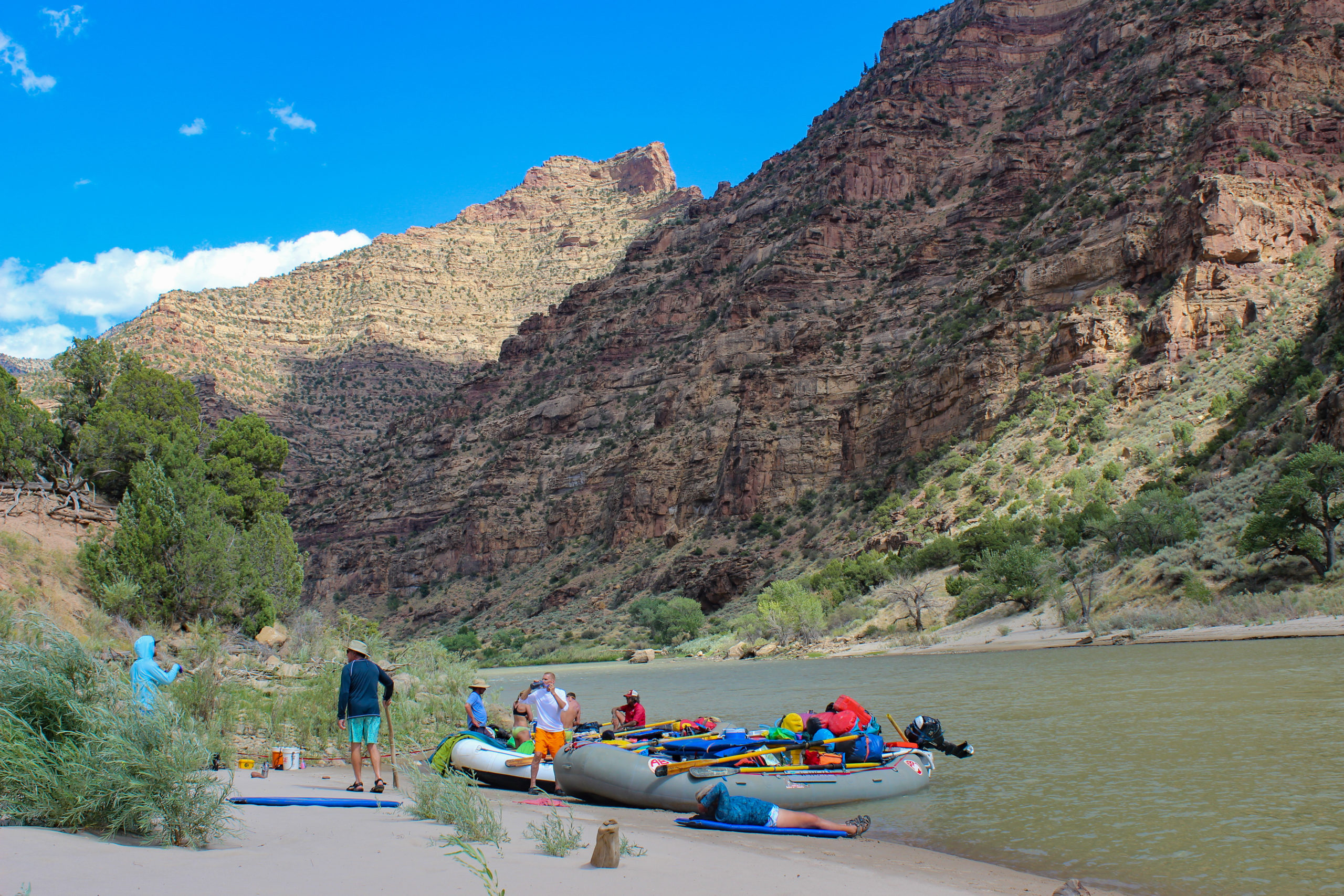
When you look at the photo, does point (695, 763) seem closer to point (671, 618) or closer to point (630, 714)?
point (630, 714)

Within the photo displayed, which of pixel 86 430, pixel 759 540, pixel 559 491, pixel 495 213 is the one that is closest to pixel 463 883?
pixel 86 430

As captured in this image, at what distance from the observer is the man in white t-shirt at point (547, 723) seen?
11.2 meters

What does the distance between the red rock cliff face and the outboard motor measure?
1297 inches

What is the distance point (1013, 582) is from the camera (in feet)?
108

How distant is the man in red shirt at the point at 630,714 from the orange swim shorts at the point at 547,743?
5.67 ft

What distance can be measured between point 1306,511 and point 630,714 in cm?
2072

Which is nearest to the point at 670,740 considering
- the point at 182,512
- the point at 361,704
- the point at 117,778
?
the point at 361,704

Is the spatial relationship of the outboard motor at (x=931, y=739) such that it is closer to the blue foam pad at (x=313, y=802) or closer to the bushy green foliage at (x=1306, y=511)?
the blue foam pad at (x=313, y=802)

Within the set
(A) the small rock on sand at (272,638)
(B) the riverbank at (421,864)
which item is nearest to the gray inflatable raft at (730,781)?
(B) the riverbank at (421,864)

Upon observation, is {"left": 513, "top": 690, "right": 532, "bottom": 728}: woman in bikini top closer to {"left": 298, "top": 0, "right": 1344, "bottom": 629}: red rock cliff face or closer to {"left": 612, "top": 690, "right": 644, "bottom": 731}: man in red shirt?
{"left": 612, "top": 690, "right": 644, "bottom": 731}: man in red shirt

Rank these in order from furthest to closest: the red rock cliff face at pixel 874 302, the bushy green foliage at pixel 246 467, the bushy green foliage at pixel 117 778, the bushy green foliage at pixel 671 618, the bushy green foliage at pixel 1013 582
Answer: the bushy green foliage at pixel 671 618 < the red rock cliff face at pixel 874 302 < the bushy green foliage at pixel 1013 582 < the bushy green foliage at pixel 246 467 < the bushy green foliage at pixel 117 778

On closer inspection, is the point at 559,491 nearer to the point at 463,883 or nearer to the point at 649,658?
the point at 649,658

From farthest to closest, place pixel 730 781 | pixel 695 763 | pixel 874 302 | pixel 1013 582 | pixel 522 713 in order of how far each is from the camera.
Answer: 1. pixel 874 302
2. pixel 1013 582
3. pixel 522 713
4. pixel 695 763
5. pixel 730 781

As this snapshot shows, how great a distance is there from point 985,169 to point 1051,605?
159ft
